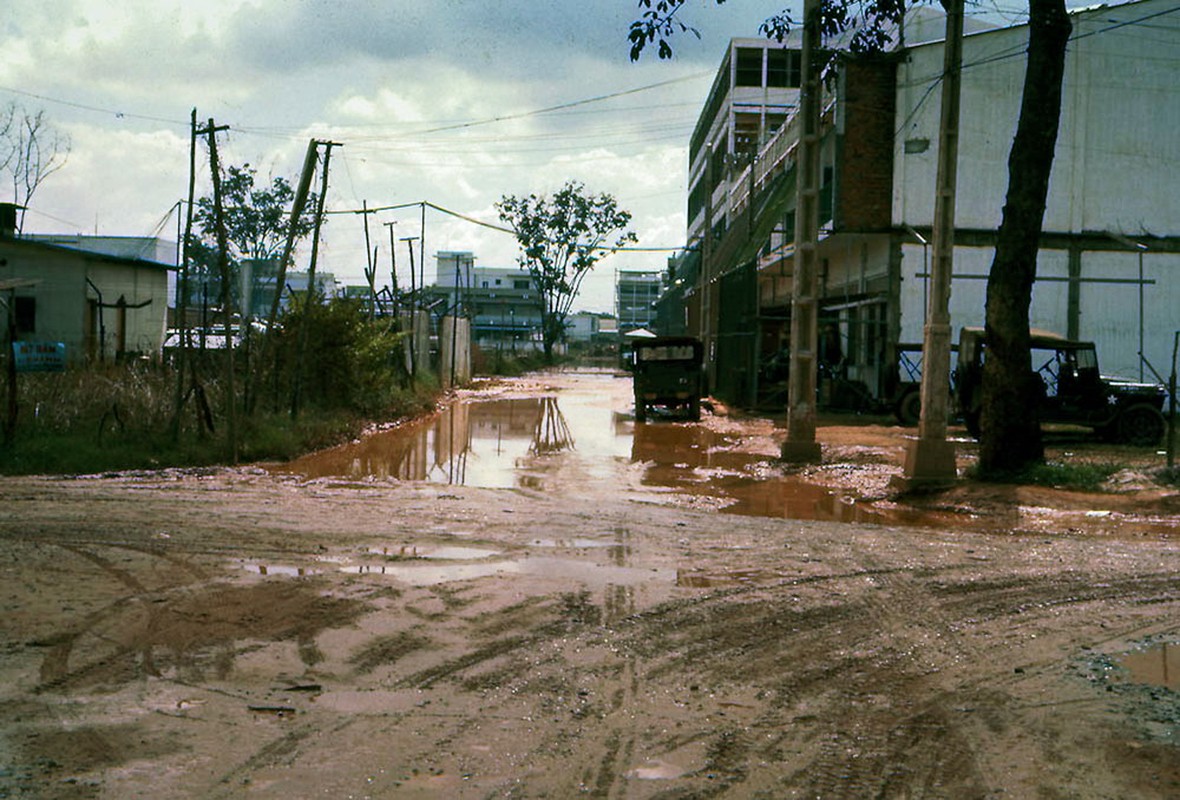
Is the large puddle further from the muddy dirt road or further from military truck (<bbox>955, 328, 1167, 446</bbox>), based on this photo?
military truck (<bbox>955, 328, 1167, 446</bbox>)

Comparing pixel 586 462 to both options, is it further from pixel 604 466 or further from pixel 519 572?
pixel 519 572

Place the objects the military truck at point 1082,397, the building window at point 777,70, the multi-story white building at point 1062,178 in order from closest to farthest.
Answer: the military truck at point 1082,397, the multi-story white building at point 1062,178, the building window at point 777,70

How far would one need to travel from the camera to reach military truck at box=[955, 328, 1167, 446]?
824 inches

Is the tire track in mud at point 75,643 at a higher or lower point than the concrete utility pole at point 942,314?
lower

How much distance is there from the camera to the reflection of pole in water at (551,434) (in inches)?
799

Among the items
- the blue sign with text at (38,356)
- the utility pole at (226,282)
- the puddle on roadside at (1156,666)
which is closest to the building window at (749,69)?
the utility pole at (226,282)

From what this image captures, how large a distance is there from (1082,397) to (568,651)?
17.4 meters

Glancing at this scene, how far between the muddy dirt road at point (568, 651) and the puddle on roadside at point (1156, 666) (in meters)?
0.02

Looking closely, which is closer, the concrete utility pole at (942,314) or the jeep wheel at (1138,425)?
the concrete utility pole at (942,314)

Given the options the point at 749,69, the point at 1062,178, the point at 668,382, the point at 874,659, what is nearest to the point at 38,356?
the point at 874,659

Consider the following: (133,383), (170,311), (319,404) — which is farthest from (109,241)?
(133,383)

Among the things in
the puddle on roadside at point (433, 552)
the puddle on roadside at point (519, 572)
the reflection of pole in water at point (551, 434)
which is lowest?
the puddle on roadside at point (519, 572)

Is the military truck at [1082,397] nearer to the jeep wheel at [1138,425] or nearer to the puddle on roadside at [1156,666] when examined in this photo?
the jeep wheel at [1138,425]

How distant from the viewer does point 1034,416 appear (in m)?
14.9
